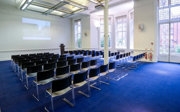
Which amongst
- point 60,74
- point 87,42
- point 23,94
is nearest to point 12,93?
point 23,94

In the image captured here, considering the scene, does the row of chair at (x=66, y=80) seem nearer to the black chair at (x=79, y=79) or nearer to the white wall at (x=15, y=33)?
the black chair at (x=79, y=79)

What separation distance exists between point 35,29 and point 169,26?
11699mm

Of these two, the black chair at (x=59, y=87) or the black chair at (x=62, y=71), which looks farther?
the black chair at (x=62, y=71)

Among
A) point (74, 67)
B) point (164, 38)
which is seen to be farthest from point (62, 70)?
point (164, 38)

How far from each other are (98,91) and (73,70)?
130 centimetres

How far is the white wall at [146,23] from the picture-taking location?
305 inches

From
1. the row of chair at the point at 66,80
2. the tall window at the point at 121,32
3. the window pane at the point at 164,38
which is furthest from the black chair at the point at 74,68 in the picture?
the tall window at the point at 121,32

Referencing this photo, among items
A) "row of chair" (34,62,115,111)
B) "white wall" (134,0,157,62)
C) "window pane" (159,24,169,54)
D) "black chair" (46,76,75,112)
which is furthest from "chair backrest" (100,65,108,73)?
"window pane" (159,24,169,54)

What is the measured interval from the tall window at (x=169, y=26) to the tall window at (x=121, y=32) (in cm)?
342

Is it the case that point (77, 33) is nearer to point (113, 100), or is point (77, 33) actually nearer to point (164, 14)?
point (164, 14)

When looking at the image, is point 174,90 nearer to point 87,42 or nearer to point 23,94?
point 23,94

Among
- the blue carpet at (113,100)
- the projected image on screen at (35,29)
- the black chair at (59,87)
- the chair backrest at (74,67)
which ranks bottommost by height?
the blue carpet at (113,100)

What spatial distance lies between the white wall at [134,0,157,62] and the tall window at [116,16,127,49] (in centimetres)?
252

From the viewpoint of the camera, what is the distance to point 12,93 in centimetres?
340
